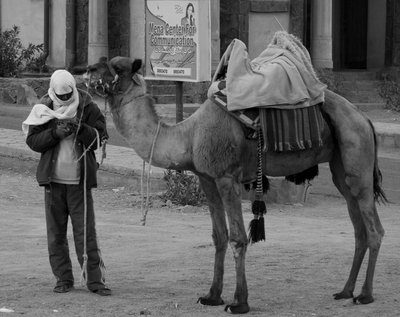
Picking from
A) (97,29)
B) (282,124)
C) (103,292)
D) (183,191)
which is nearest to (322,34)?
(97,29)

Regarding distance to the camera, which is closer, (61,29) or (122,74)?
(122,74)

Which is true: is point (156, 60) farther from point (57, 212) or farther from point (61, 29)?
point (61, 29)

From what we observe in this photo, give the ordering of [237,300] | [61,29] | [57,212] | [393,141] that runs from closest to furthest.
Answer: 1. [237,300]
2. [57,212]
3. [393,141]
4. [61,29]

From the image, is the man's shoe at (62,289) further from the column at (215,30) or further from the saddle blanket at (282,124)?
the column at (215,30)

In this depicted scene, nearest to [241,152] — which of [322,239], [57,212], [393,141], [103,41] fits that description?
[57,212]

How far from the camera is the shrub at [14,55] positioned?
23.4 m

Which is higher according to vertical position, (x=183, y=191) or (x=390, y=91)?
(x=390, y=91)

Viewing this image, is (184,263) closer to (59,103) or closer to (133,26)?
(59,103)

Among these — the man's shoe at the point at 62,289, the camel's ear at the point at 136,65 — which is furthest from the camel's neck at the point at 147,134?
the man's shoe at the point at 62,289

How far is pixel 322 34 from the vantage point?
2347cm

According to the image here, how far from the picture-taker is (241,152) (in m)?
6.93

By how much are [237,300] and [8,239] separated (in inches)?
154

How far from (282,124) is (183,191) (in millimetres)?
5243

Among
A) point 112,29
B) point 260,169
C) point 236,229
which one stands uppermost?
point 112,29
